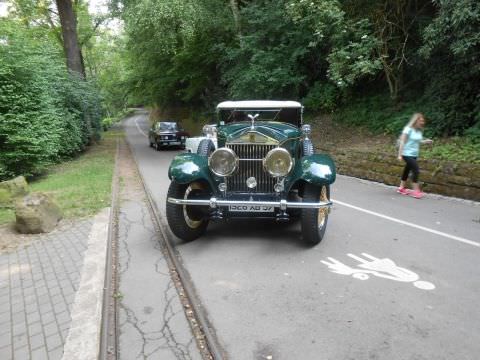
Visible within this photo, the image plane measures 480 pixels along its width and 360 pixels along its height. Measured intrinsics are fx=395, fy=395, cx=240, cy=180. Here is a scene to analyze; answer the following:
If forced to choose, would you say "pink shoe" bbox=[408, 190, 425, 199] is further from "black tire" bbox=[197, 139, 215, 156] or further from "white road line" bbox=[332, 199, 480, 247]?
"black tire" bbox=[197, 139, 215, 156]

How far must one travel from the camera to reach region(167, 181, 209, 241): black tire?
568cm

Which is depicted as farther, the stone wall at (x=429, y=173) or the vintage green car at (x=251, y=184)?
the stone wall at (x=429, y=173)

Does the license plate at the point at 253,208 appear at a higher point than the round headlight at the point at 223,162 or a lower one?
lower

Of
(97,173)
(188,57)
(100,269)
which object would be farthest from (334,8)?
(188,57)

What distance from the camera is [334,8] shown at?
12586 millimetres

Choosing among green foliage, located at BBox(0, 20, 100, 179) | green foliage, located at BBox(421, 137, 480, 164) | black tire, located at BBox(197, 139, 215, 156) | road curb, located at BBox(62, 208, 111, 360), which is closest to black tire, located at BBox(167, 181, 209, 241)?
black tire, located at BBox(197, 139, 215, 156)

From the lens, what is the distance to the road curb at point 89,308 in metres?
3.30

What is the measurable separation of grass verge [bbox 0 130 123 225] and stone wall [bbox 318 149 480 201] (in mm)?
6781

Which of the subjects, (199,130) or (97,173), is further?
(199,130)

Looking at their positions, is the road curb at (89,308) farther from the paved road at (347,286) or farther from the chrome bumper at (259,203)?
the chrome bumper at (259,203)

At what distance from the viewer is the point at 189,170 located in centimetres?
568

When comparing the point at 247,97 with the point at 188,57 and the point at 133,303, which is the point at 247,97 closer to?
the point at 188,57

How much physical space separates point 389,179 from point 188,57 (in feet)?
55.3

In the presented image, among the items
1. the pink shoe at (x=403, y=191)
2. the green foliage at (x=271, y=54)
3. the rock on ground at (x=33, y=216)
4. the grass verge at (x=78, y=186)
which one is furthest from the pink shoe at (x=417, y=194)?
the green foliage at (x=271, y=54)
